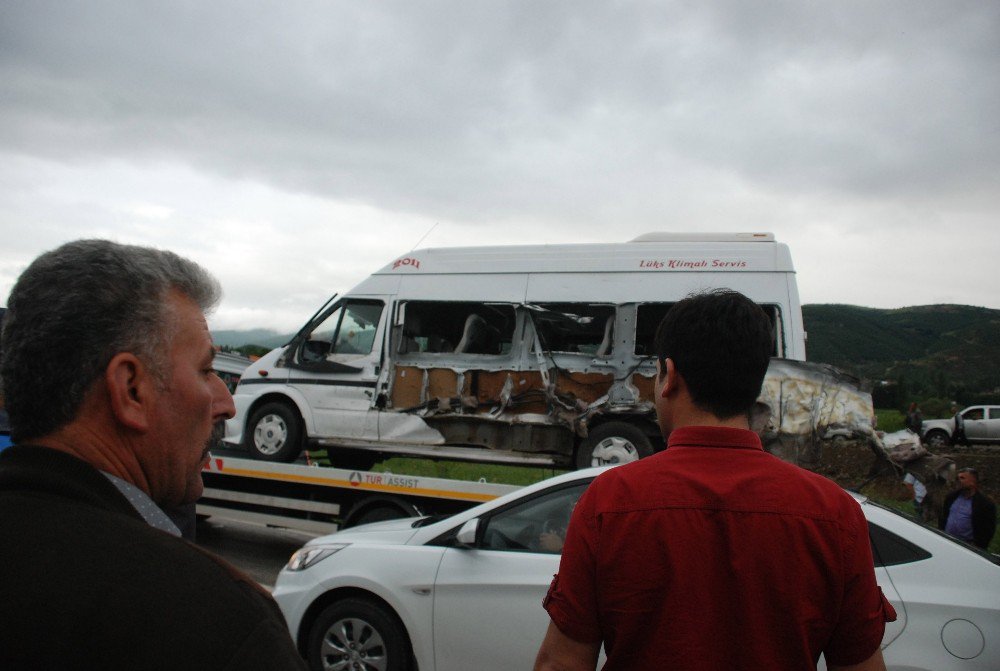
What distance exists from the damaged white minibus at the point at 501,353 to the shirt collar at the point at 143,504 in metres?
6.62

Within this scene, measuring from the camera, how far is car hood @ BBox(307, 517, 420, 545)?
15.1 feet

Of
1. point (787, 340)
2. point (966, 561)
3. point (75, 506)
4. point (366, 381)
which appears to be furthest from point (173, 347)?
point (366, 381)

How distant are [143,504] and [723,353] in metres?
1.20

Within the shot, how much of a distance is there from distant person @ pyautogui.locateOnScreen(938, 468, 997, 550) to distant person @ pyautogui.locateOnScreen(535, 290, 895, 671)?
21.0ft

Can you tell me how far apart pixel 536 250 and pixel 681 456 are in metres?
6.67

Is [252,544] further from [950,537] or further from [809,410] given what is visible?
[950,537]

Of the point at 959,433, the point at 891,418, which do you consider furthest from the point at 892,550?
the point at 959,433

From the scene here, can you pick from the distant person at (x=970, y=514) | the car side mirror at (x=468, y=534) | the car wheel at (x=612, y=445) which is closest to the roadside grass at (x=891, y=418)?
the distant person at (x=970, y=514)

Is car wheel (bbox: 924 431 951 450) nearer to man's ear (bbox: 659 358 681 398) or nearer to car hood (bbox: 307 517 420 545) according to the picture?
car hood (bbox: 307 517 420 545)

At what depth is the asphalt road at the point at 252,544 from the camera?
7.75 meters

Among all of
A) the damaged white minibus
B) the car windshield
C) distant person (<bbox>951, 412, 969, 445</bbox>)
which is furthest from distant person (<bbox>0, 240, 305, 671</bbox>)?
distant person (<bbox>951, 412, 969, 445</bbox>)

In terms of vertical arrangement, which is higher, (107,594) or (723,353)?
(723,353)

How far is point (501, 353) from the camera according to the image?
27.8 feet

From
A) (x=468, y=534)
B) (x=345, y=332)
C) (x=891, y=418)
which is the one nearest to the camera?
(x=468, y=534)
